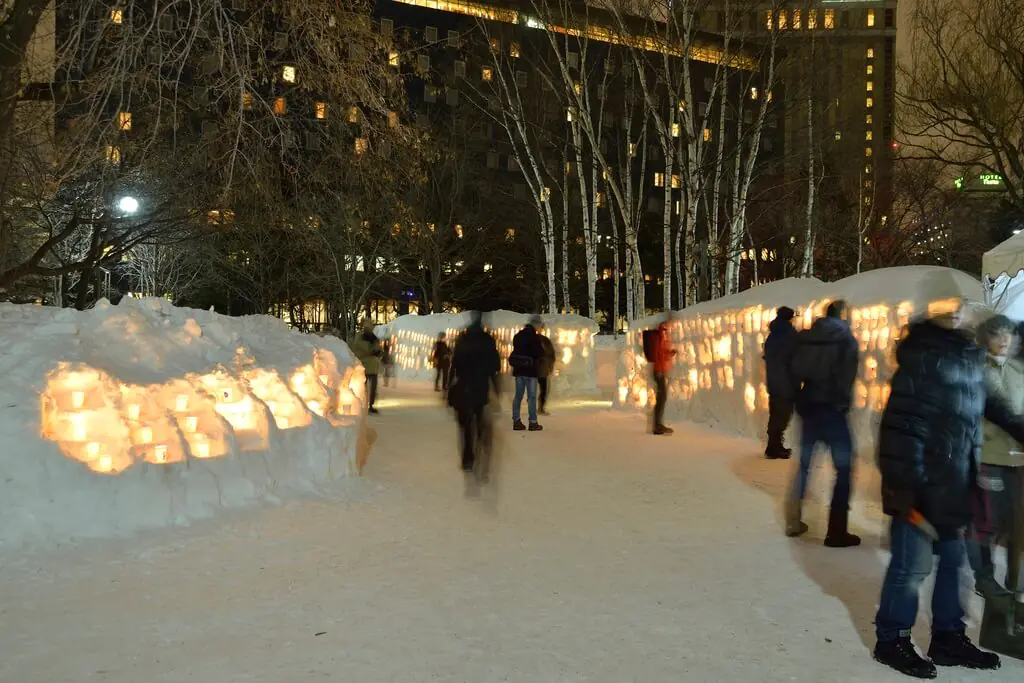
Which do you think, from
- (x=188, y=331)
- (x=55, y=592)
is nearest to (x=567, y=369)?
(x=188, y=331)

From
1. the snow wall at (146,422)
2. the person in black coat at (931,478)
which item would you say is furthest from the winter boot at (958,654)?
the snow wall at (146,422)

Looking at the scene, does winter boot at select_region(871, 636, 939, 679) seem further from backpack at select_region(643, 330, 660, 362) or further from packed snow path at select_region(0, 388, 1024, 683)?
backpack at select_region(643, 330, 660, 362)

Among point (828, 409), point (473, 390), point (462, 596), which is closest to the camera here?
point (462, 596)

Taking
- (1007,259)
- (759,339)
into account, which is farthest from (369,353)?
(1007,259)

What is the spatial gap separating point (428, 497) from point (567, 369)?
Answer: 1436 centimetres

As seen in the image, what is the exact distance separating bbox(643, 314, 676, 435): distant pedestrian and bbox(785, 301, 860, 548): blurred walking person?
634 cm

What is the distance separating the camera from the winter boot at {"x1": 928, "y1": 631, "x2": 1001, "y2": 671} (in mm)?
4246

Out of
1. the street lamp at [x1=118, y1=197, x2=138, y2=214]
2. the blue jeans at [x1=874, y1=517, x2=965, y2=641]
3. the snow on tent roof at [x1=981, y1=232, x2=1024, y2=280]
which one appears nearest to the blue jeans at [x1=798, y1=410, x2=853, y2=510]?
the blue jeans at [x1=874, y1=517, x2=965, y2=641]

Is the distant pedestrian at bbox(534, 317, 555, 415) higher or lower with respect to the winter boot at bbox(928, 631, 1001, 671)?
higher

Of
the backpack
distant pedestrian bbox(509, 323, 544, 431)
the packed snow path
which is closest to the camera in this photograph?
the packed snow path

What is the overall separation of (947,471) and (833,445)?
8.65ft

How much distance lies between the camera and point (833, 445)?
6672mm

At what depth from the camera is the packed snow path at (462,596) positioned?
14.2 ft

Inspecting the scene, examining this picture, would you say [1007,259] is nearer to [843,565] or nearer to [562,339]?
[843,565]
